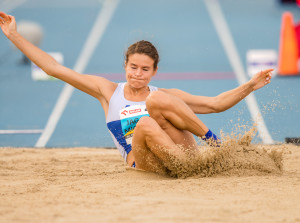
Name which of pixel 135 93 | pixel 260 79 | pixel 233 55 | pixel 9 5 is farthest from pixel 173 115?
pixel 9 5

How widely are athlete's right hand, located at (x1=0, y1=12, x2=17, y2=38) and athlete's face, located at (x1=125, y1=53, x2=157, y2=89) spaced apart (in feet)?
3.04

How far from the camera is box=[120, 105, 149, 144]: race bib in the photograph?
4289 millimetres

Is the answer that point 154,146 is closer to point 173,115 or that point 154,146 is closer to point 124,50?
point 173,115

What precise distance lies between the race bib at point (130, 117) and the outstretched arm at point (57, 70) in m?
0.24

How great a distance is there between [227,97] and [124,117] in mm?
783

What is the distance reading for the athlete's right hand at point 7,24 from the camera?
14.5 feet

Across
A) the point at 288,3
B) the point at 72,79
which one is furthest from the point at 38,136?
the point at 288,3

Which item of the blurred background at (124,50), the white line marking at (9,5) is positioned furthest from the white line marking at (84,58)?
the white line marking at (9,5)

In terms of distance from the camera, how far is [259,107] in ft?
25.6

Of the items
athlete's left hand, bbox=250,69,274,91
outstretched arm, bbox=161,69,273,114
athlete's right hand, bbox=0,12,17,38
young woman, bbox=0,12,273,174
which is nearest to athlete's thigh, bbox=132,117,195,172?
young woman, bbox=0,12,273,174

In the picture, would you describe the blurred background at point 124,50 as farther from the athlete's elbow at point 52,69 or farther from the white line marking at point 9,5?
the athlete's elbow at point 52,69

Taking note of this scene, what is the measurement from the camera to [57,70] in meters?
4.29

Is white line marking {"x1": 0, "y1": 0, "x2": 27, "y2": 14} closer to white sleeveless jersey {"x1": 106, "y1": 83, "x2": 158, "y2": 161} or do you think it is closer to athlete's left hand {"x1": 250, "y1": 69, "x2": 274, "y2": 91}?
white sleeveless jersey {"x1": 106, "y1": 83, "x2": 158, "y2": 161}

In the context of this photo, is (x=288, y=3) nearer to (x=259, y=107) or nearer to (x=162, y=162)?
(x=259, y=107)
